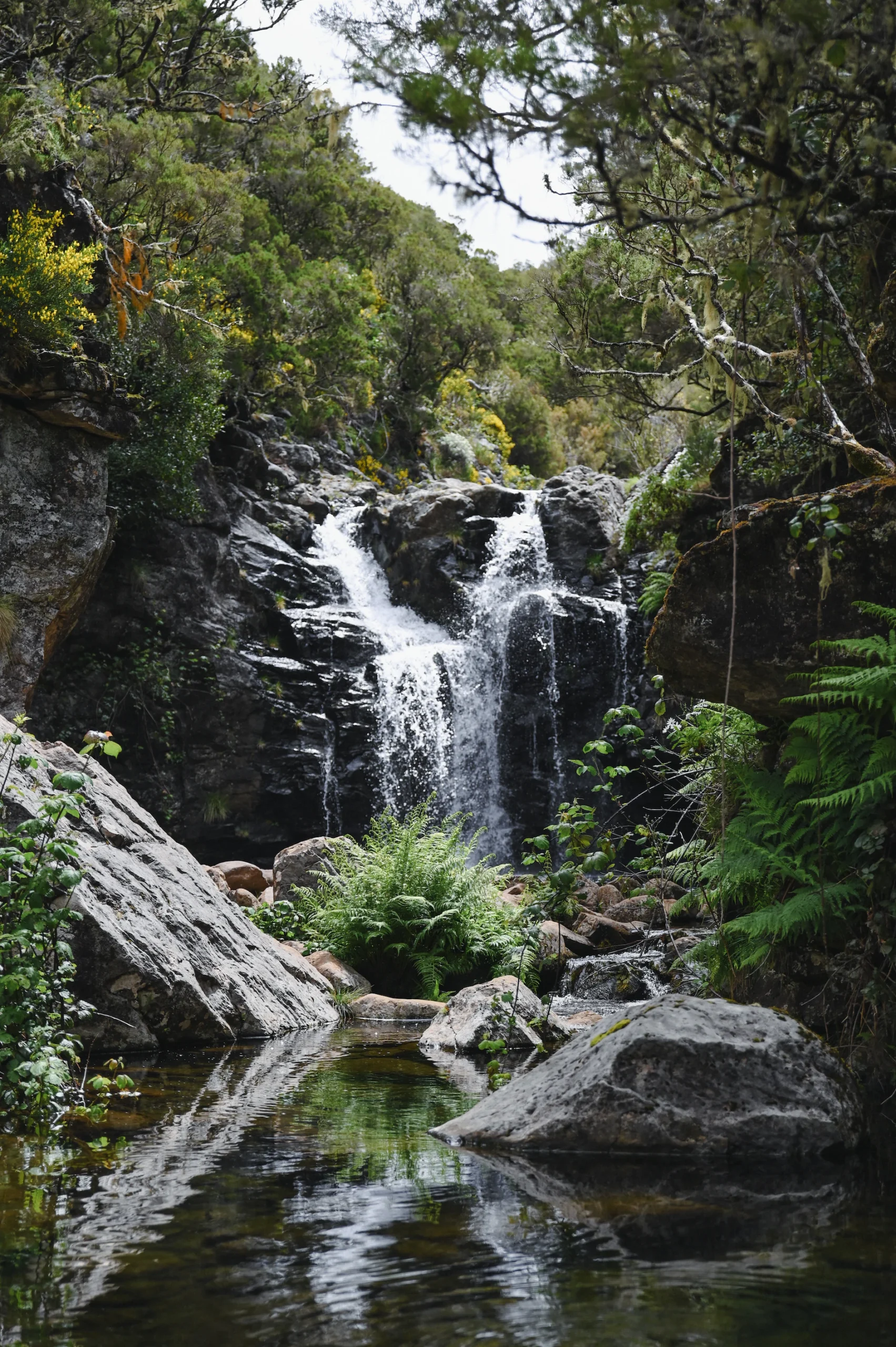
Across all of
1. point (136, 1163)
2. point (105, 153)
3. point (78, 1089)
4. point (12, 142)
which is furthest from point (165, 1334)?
point (105, 153)

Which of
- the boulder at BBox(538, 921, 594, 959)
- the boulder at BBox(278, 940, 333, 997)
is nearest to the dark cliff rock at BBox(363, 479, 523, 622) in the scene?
the boulder at BBox(538, 921, 594, 959)

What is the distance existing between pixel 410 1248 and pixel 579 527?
19.7m

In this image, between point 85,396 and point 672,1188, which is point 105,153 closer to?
point 85,396

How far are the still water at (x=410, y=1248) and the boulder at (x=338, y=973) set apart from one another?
485cm

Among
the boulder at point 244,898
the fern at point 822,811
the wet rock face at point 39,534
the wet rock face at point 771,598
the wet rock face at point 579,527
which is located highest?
the wet rock face at point 579,527

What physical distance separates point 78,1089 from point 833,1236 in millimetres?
3212

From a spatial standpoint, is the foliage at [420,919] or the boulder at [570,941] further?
the boulder at [570,941]

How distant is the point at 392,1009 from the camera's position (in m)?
8.80

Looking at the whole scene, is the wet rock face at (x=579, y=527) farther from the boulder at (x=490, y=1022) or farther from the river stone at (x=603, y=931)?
the boulder at (x=490, y=1022)

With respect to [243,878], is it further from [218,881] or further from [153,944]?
[153,944]

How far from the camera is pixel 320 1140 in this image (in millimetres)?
4234

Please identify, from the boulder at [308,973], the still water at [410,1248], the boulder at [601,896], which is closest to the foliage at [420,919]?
the boulder at [308,973]

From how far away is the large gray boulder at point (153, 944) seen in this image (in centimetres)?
589

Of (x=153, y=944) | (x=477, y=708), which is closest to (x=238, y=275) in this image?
(x=477, y=708)
